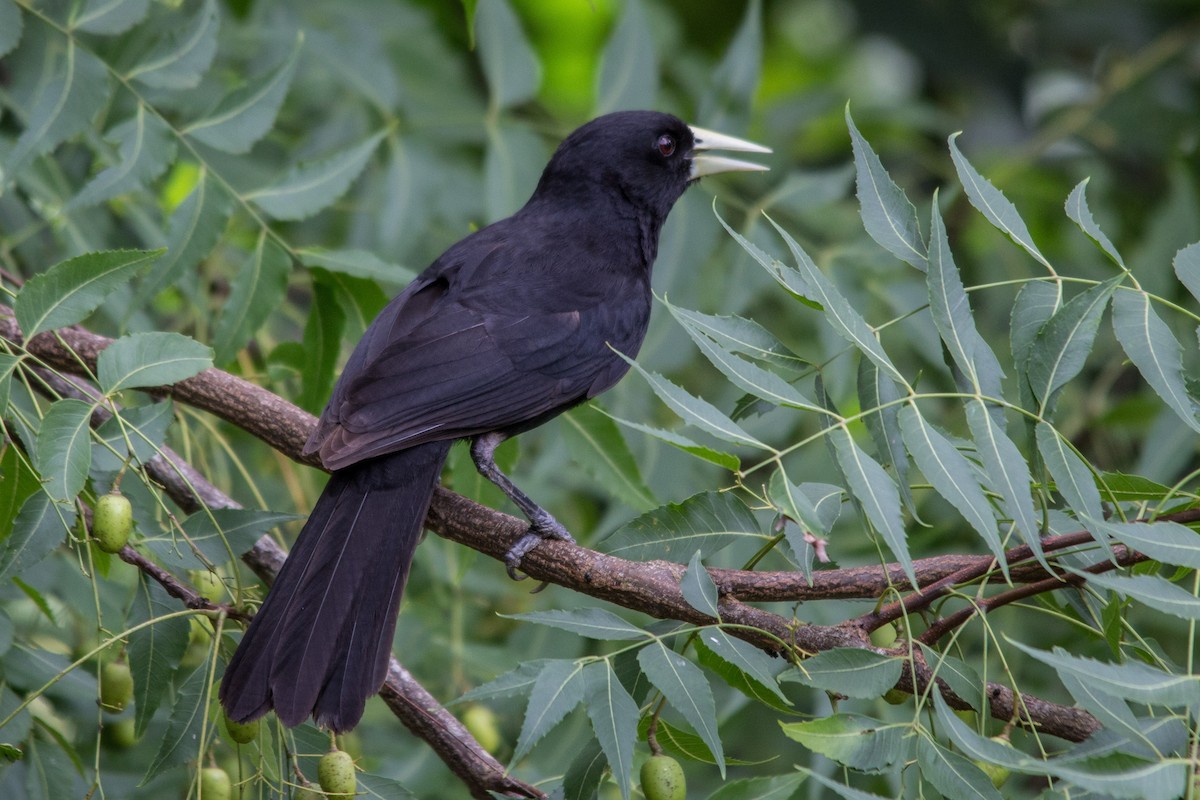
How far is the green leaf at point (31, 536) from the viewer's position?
224 centimetres

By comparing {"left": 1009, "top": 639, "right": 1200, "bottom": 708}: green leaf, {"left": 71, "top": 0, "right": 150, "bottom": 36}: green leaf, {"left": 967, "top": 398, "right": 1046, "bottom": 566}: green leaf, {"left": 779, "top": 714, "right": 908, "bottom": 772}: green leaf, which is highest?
{"left": 71, "top": 0, "right": 150, "bottom": 36}: green leaf

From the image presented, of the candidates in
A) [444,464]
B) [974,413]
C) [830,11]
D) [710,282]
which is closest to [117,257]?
[444,464]

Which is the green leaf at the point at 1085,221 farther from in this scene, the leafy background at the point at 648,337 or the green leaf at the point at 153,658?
the green leaf at the point at 153,658

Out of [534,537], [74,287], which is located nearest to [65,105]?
[74,287]

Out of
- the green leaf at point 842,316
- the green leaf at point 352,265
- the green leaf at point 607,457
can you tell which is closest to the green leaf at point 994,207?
the green leaf at point 842,316

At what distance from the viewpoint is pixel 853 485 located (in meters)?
1.87

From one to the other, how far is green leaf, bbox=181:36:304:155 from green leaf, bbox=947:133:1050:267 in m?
1.95

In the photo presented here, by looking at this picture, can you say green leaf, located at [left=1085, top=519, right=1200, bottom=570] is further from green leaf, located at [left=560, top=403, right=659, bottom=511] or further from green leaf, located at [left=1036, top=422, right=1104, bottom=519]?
green leaf, located at [left=560, top=403, right=659, bottom=511]

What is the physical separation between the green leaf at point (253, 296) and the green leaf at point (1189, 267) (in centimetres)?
225

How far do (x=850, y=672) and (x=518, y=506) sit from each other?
1.36 meters

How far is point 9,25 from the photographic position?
312 centimetres

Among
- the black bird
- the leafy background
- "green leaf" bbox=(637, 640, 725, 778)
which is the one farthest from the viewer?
the black bird

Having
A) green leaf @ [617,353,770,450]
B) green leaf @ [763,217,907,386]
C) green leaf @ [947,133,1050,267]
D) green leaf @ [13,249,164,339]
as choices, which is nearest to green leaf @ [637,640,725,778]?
green leaf @ [617,353,770,450]

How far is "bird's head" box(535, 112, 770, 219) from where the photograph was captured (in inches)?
172
